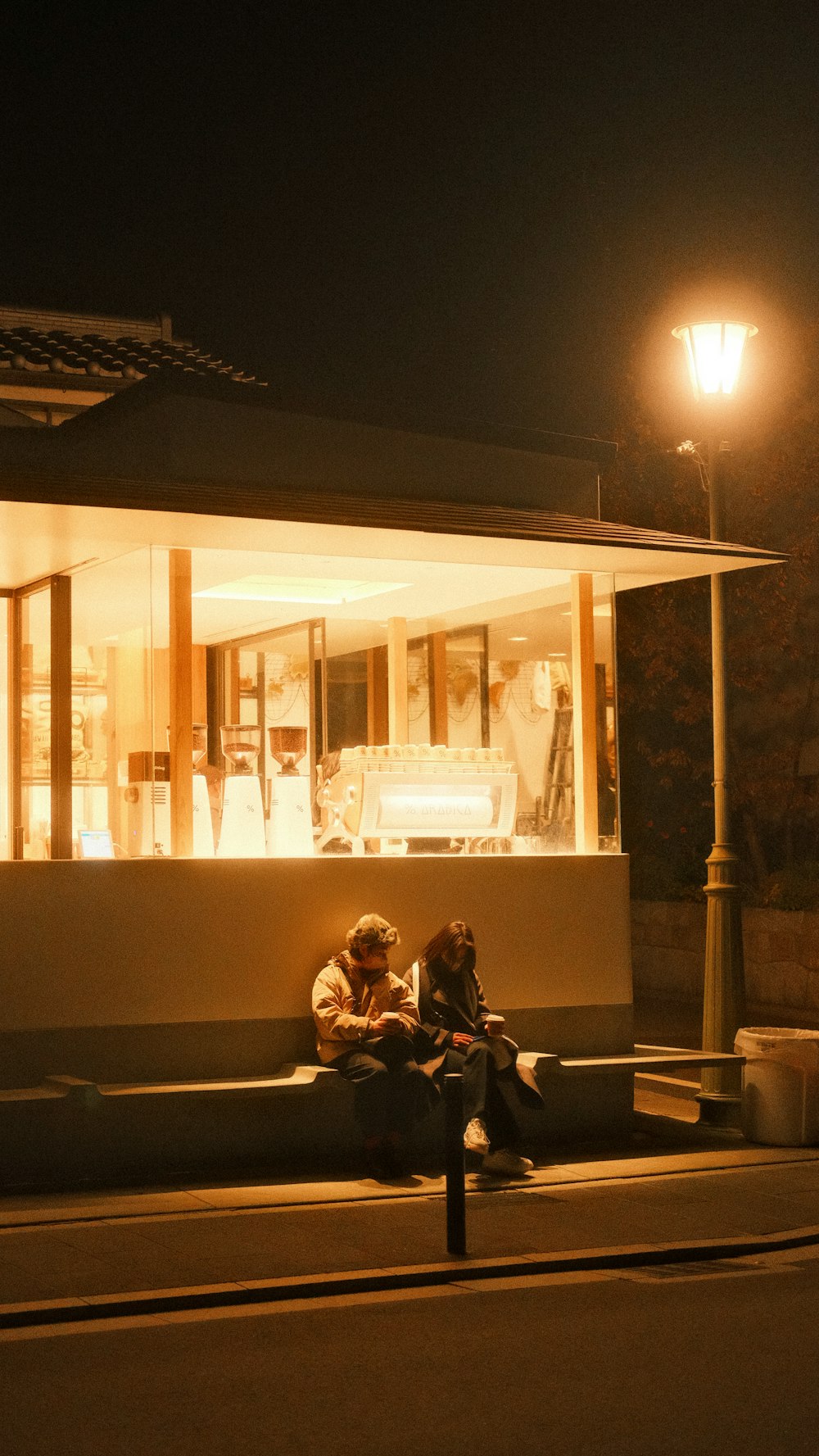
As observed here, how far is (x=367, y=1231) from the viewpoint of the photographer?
332 inches

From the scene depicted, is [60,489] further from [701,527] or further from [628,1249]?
[701,527]

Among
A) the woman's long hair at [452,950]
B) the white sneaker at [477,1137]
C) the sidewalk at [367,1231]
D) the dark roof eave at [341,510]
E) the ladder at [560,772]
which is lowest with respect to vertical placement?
the sidewalk at [367,1231]

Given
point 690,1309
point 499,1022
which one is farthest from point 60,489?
point 690,1309

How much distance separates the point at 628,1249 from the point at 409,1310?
4.88 feet

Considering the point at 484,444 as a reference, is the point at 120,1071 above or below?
below

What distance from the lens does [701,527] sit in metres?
21.2

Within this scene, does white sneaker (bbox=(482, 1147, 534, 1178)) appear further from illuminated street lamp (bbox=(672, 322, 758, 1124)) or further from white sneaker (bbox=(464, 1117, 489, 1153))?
illuminated street lamp (bbox=(672, 322, 758, 1124))

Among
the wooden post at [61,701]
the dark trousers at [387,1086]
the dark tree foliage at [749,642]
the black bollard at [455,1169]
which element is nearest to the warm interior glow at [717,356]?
the wooden post at [61,701]

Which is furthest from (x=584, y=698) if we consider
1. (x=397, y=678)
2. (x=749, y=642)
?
(x=749, y=642)

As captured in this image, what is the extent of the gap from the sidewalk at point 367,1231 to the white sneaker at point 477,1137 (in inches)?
6.7

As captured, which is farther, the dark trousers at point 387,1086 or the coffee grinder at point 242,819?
the coffee grinder at point 242,819

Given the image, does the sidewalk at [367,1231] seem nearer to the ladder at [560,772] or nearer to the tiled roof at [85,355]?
the ladder at [560,772]

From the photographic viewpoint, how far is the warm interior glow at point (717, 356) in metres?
11.9

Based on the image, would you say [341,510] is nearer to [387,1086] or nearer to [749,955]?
[387,1086]
